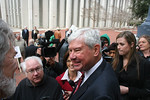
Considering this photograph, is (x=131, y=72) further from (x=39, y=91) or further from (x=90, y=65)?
(x=39, y=91)

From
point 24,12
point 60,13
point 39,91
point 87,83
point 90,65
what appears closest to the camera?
point 87,83

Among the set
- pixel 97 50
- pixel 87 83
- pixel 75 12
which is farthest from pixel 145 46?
pixel 75 12

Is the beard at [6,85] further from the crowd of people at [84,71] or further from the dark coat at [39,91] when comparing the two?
the dark coat at [39,91]

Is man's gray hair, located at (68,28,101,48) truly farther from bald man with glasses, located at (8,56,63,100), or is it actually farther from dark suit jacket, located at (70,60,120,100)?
bald man with glasses, located at (8,56,63,100)

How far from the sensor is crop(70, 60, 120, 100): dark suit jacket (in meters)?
1.09

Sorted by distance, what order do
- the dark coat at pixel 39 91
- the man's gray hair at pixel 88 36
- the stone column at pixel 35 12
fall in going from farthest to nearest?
1. the stone column at pixel 35 12
2. the dark coat at pixel 39 91
3. the man's gray hair at pixel 88 36

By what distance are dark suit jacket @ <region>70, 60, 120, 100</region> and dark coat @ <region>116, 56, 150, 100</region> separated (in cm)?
77

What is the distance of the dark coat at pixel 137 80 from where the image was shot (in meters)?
1.85

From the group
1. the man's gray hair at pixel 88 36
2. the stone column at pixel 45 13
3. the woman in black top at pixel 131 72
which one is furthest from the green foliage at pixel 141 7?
the stone column at pixel 45 13

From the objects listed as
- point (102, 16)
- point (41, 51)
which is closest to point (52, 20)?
point (102, 16)

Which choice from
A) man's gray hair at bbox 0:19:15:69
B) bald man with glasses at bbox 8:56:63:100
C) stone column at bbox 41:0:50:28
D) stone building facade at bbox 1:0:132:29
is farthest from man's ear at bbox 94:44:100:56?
stone column at bbox 41:0:50:28

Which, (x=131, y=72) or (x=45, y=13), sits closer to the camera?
(x=131, y=72)

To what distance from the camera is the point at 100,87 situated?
Answer: 112 cm

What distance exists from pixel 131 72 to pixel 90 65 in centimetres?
89
